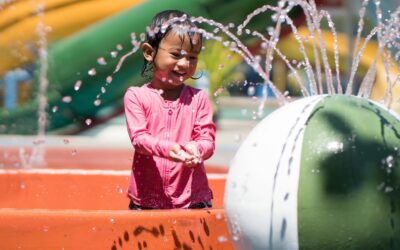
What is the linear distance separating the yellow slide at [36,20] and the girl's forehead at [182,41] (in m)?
8.23

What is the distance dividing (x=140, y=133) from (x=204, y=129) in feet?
0.89

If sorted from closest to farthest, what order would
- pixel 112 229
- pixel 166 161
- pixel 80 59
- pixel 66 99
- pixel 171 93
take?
pixel 112 229 < pixel 166 161 < pixel 171 93 < pixel 66 99 < pixel 80 59

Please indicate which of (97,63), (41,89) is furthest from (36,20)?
(97,63)

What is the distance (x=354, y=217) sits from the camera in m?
2.68

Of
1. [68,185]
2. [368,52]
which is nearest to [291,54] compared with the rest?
[368,52]

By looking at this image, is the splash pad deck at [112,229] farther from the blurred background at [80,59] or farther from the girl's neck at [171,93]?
the blurred background at [80,59]

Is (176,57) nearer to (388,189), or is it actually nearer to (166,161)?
(166,161)

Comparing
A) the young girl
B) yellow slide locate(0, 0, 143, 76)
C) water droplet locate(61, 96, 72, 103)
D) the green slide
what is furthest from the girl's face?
yellow slide locate(0, 0, 143, 76)

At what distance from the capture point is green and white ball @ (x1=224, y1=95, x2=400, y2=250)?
8.82ft

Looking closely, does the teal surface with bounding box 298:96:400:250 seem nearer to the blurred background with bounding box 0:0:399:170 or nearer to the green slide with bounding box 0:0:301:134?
the blurred background with bounding box 0:0:399:170

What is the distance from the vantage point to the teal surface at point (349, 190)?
2.69m

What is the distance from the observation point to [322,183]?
2705mm

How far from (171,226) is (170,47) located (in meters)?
0.81

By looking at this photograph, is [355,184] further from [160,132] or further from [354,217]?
[160,132]
